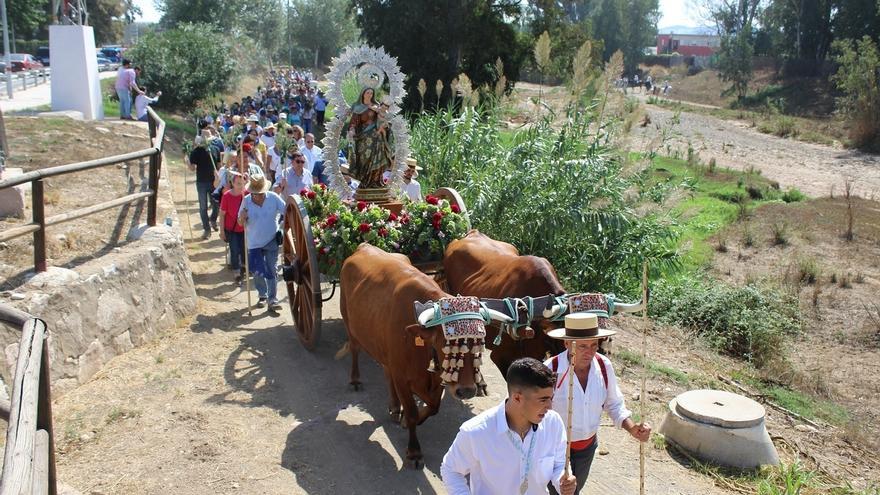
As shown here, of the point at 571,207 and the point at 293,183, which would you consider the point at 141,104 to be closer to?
the point at 293,183

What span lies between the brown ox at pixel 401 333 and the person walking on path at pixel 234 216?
136 inches

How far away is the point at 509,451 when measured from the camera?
350 centimetres

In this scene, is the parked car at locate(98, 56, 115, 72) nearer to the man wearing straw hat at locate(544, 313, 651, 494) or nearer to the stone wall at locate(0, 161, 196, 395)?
the stone wall at locate(0, 161, 196, 395)

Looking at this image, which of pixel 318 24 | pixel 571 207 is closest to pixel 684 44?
pixel 318 24

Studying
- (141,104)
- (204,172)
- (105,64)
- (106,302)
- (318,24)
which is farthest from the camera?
(318,24)

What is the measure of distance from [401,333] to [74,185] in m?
6.33

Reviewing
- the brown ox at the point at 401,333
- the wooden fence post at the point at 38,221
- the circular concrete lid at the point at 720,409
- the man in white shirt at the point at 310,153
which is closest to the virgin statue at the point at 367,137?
the brown ox at the point at 401,333

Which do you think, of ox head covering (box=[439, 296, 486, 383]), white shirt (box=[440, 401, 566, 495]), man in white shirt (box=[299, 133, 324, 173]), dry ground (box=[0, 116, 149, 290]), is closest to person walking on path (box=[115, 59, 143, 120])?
dry ground (box=[0, 116, 149, 290])

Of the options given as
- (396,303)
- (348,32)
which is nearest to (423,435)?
(396,303)

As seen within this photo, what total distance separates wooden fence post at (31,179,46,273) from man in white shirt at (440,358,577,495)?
184 inches

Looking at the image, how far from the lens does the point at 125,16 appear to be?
63.1 metres

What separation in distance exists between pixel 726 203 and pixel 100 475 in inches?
691

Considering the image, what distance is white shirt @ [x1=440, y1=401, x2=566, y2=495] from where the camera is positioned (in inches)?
138

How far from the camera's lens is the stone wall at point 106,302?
6328mm
